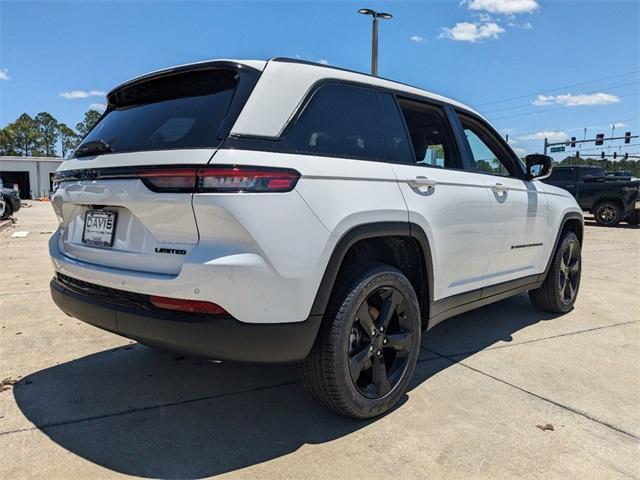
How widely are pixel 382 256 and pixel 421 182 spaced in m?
0.50

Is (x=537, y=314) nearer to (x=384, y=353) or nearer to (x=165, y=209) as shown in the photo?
(x=384, y=353)

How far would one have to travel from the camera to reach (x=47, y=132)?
11012cm

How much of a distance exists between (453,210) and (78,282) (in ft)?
7.48

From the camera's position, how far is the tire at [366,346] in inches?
97.1

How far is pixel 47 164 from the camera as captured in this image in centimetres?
5225

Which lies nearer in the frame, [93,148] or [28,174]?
[93,148]

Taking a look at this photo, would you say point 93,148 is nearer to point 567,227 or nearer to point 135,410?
point 135,410

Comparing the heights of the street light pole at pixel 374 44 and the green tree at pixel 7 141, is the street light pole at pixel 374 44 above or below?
below

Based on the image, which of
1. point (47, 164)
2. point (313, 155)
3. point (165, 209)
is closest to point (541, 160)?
point (313, 155)

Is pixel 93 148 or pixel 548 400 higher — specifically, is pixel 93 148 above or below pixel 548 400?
above

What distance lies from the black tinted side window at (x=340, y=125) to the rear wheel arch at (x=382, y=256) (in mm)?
430

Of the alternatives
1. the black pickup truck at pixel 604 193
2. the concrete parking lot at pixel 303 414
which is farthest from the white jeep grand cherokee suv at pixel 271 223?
the black pickup truck at pixel 604 193

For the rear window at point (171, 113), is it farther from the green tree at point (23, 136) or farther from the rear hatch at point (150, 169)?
the green tree at point (23, 136)

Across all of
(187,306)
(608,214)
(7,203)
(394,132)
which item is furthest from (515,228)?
(7,203)
